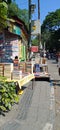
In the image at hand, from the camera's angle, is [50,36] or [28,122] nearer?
[28,122]

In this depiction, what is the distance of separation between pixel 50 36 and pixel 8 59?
10065cm

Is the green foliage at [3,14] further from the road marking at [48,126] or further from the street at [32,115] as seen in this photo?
the road marking at [48,126]

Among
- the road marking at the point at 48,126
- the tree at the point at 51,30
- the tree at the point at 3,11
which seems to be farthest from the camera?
the tree at the point at 51,30

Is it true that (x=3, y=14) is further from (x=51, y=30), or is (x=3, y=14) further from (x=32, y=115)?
(x=51, y=30)

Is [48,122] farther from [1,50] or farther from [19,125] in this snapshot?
[1,50]

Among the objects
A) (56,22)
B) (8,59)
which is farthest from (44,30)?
(8,59)

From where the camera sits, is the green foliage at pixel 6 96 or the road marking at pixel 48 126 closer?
the road marking at pixel 48 126

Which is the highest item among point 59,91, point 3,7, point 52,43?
point 3,7

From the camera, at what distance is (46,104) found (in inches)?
462

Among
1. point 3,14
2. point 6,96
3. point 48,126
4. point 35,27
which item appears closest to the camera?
point 3,14

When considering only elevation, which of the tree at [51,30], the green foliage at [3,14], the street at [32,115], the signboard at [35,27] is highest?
the green foliage at [3,14]

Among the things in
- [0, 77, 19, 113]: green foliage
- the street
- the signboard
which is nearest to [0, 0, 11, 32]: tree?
[0, 77, 19, 113]: green foliage

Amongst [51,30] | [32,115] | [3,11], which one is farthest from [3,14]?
[51,30]

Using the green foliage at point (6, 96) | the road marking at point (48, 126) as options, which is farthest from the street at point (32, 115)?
the green foliage at point (6, 96)
